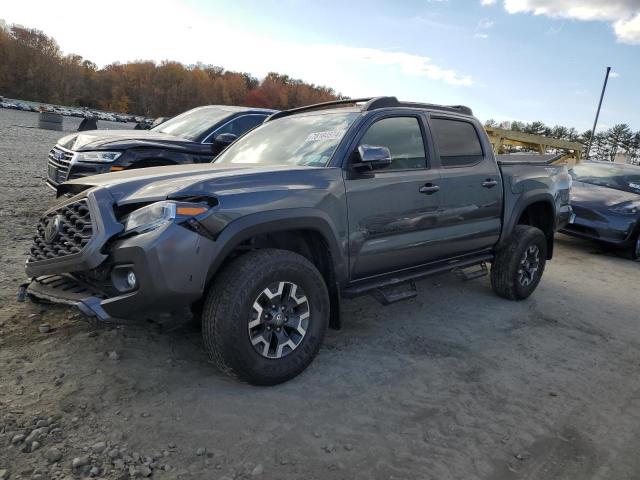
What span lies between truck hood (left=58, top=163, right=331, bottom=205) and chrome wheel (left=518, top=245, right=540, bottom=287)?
3.00 metres

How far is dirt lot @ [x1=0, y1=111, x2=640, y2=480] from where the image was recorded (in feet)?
8.34

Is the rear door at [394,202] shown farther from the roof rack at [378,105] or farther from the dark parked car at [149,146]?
the dark parked car at [149,146]

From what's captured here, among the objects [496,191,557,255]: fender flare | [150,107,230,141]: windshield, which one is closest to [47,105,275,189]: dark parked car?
[150,107,230,141]: windshield

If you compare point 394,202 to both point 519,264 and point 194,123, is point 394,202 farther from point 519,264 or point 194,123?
point 194,123

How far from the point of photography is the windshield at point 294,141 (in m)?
3.85

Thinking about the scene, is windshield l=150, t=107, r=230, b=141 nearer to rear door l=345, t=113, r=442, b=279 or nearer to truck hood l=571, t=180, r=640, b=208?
rear door l=345, t=113, r=442, b=279

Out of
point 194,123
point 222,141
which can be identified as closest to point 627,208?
point 222,141

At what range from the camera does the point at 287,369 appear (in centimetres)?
324

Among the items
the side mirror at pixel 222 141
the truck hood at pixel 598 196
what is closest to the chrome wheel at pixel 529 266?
the side mirror at pixel 222 141

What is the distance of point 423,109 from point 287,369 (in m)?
2.68

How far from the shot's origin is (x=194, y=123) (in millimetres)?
7824

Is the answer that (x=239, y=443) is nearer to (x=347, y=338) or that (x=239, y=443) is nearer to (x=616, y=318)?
(x=347, y=338)

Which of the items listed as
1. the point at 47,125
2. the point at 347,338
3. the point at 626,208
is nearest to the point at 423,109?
the point at 347,338

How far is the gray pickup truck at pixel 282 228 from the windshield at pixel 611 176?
240 inches
